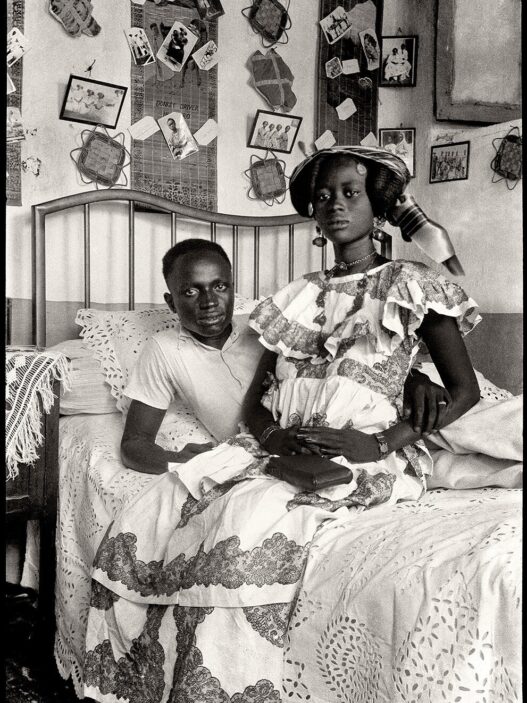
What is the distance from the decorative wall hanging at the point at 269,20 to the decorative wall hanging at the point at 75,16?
1.97ft

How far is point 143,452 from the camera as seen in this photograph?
6.25 ft

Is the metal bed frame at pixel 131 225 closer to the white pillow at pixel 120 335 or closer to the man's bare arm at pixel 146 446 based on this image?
the white pillow at pixel 120 335

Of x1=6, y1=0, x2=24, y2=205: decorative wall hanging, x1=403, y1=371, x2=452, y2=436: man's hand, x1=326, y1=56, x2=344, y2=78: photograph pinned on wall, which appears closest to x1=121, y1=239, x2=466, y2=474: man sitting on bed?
x1=403, y1=371, x2=452, y2=436: man's hand

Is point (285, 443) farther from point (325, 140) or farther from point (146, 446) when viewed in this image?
point (325, 140)

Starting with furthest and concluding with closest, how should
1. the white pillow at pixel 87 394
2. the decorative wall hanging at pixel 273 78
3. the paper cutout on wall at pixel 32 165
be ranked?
the decorative wall hanging at pixel 273 78, the paper cutout on wall at pixel 32 165, the white pillow at pixel 87 394

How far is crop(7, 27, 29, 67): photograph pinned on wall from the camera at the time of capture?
98.4 inches

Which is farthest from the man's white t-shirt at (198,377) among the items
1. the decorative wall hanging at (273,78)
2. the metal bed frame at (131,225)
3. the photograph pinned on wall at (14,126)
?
the decorative wall hanging at (273,78)

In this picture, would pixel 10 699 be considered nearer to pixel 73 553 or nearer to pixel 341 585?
pixel 73 553

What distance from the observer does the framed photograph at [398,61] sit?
314 cm

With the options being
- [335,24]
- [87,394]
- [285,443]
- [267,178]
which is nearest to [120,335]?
[87,394]

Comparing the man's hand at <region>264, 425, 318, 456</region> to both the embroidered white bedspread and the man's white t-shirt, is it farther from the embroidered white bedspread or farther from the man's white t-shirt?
the man's white t-shirt

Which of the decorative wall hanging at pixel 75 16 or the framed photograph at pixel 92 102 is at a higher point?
the decorative wall hanging at pixel 75 16

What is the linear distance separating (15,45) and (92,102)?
293 mm

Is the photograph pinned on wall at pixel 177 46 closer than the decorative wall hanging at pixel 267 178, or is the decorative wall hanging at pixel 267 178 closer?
the photograph pinned on wall at pixel 177 46
